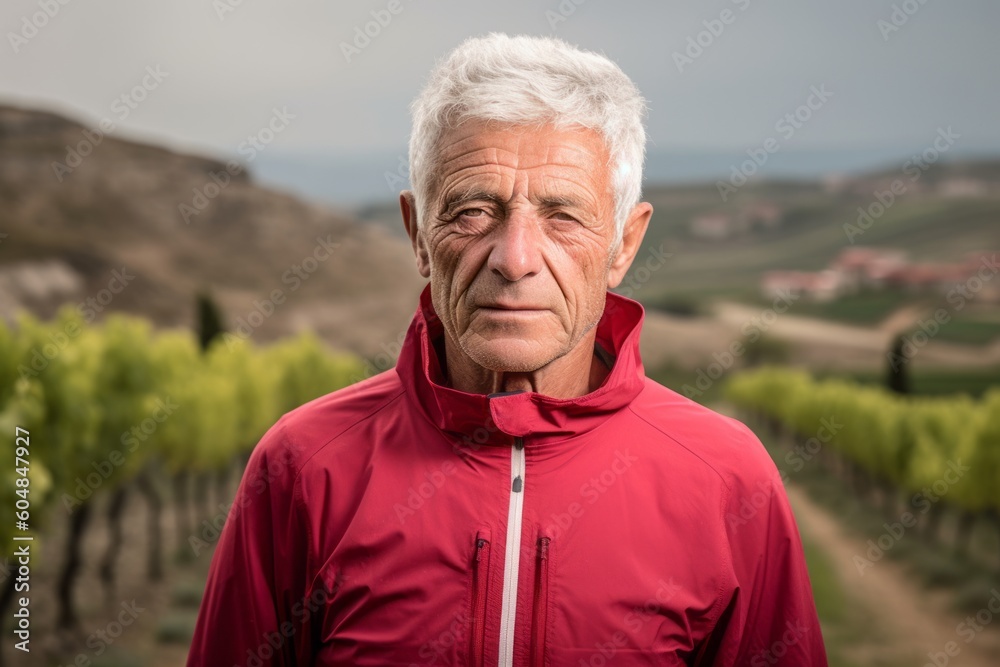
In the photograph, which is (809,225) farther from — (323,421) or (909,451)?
(323,421)

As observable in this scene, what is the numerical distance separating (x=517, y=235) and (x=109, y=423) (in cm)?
1368

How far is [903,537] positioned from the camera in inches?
971

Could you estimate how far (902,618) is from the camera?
19.2 meters

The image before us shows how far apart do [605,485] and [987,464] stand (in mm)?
18368

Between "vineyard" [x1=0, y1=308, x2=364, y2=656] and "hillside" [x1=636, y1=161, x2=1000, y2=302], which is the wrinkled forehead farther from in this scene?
"hillside" [x1=636, y1=161, x2=1000, y2=302]

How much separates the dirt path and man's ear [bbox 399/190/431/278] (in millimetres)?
16397

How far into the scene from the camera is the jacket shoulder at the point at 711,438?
2312 mm

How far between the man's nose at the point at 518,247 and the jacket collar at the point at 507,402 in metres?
0.27

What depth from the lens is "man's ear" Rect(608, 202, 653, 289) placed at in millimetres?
2373

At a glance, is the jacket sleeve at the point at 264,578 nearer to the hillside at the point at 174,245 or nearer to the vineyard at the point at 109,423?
the vineyard at the point at 109,423

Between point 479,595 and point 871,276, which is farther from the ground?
point 871,276

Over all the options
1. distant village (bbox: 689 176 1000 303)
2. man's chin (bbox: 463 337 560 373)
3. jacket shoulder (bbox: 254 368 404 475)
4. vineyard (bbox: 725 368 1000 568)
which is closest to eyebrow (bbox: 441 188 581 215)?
man's chin (bbox: 463 337 560 373)

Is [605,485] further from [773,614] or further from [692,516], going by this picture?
[773,614]

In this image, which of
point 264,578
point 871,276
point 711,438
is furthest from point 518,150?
point 871,276
